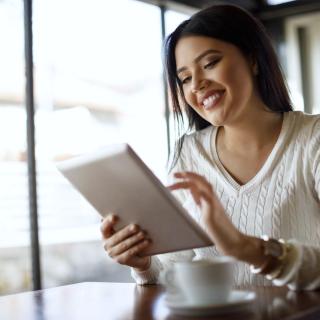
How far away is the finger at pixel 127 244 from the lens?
122 centimetres

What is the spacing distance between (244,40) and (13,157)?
1260 millimetres

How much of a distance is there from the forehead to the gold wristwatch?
559mm

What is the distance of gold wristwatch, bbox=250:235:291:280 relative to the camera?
1.10 metres

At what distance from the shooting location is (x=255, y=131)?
153 centimetres

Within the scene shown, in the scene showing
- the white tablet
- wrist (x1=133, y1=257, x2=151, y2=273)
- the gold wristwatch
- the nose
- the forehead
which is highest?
the forehead

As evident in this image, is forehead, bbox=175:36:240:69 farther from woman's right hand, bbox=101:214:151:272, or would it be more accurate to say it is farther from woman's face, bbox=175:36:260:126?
woman's right hand, bbox=101:214:151:272

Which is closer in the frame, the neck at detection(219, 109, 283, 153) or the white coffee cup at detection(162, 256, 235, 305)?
the white coffee cup at detection(162, 256, 235, 305)

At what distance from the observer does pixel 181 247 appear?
1.15 m

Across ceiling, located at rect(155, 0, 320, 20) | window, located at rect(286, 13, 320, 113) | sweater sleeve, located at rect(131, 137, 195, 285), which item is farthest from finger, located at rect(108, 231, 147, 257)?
window, located at rect(286, 13, 320, 113)

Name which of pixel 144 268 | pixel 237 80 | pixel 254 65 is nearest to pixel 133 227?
pixel 144 268

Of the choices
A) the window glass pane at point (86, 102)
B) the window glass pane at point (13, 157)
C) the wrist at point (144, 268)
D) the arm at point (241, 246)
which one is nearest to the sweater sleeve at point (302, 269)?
the arm at point (241, 246)

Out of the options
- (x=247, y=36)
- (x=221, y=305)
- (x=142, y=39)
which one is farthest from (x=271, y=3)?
(x=221, y=305)

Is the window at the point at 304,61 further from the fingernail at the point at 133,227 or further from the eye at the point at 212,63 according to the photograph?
the fingernail at the point at 133,227

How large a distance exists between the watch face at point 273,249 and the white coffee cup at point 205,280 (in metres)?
0.21
